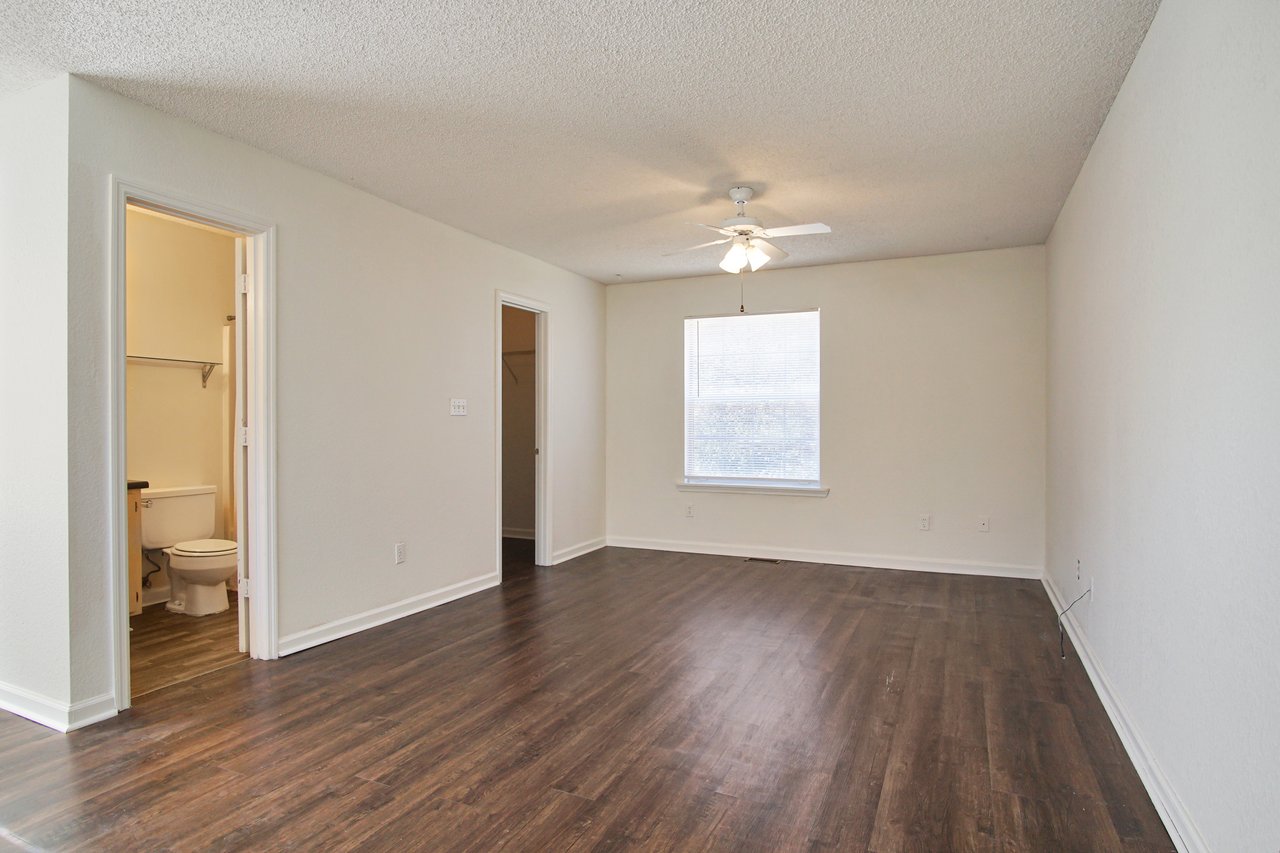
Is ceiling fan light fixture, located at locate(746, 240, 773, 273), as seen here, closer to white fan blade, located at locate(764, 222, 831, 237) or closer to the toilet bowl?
white fan blade, located at locate(764, 222, 831, 237)

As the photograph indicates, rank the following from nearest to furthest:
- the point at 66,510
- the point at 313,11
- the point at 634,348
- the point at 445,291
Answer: the point at 313,11 < the point at 66,510 < the point at 445,291 < the point at 634,348

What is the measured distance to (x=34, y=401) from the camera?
109 inches

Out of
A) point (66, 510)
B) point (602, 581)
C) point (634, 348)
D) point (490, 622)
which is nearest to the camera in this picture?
point (66, 510)

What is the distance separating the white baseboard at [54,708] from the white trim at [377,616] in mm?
795

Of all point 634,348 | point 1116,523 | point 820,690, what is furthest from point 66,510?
point 634,348

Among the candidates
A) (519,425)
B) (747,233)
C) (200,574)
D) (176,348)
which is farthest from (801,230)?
(519,425)

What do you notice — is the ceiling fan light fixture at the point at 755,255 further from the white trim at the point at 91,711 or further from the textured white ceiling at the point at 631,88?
the white trim at the point at 91,711

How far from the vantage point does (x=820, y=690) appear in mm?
3084

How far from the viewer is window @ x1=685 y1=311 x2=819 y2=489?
5.97 m

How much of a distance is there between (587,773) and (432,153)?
2.81m

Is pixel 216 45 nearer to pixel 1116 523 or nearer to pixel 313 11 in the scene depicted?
pixel 313 11

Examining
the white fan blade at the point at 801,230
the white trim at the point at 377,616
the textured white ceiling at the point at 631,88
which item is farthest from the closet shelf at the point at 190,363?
the white fan blade at the point at 801,230

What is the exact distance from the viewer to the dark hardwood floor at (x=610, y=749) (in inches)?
79.7

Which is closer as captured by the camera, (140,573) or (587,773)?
(587,773)
